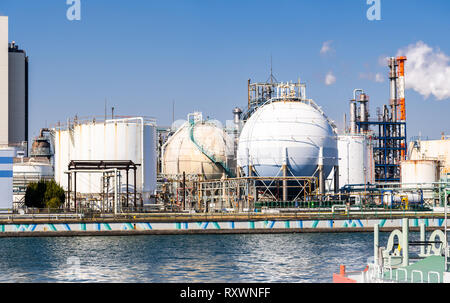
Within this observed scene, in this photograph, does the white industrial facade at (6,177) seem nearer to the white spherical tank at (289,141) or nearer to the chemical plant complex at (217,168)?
the chemical plant complex at (217,168)

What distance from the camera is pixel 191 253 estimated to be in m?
46.7

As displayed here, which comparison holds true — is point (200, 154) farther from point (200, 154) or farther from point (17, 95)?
point (17, 95)

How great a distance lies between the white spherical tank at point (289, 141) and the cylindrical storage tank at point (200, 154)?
44.5 feet

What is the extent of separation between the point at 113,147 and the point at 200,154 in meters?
18.2

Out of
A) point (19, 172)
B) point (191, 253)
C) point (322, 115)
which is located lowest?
point (191, 253)

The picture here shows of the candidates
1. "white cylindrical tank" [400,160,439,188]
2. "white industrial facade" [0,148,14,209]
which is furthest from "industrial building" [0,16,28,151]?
"white cylindrical tank" [400,160,439,188]

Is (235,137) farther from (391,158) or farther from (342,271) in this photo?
(342,271)

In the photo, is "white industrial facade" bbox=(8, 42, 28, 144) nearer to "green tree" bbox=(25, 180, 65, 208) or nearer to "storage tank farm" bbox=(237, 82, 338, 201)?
"green tree" bbox=(25, 180, 65, 208)

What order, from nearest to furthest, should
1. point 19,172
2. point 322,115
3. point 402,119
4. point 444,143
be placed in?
point 322,115
point 19,172
point 444,143
point 402,119

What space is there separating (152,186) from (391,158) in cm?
5642

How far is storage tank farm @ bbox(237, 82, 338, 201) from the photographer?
79.0m

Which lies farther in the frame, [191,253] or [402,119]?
[402,119]

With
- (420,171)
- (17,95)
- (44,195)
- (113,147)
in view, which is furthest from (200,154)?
(17,95)

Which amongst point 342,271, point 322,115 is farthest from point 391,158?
point 342,271
